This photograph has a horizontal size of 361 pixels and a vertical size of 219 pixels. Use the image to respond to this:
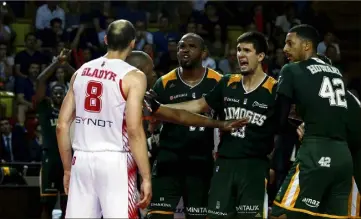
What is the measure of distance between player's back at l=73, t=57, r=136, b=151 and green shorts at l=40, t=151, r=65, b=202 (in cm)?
593

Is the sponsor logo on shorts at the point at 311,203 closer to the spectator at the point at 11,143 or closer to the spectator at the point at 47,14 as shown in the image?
the spectator at the point at 11,143

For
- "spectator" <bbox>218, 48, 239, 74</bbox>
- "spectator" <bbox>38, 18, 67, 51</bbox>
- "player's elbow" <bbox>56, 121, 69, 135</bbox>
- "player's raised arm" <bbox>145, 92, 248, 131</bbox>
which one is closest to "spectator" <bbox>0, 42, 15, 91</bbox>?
"spectator" <bbox>38, 18, 67, 51</bbox>

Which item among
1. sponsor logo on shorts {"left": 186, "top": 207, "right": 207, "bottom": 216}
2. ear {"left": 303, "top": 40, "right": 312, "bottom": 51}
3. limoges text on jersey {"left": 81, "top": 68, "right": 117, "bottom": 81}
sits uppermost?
ear {"left": 303, "top": 40, "right": 312, "bottom": 51}

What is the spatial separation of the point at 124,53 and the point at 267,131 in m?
2.01

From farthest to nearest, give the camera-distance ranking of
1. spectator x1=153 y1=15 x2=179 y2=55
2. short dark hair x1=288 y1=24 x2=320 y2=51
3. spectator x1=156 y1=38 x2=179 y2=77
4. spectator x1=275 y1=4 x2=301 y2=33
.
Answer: spectator x1=275 y1=4 x2=301 y2=33
spectator x1=153 y1=15 x2=179 y2=55
spectator x1=156 y1=38 x2=179 y2=77
short dark hair x1=288 y1=24 x2=320 y2=51

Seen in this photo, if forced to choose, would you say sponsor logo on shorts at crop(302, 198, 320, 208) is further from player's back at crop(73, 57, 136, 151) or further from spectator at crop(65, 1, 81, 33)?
spectator at crop(65, 1, 81, 33)

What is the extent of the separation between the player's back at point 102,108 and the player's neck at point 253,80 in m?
1.89

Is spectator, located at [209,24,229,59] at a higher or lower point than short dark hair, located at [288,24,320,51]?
lower

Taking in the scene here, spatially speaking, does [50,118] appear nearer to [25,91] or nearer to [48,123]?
[48,123]

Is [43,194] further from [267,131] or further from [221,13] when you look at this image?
[221,13]

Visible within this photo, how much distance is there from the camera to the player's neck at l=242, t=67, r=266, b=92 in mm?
8070

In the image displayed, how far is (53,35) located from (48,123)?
4927mm

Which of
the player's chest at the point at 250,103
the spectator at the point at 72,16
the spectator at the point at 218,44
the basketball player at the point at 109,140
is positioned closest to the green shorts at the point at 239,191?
the player's chest at the point at 250,103

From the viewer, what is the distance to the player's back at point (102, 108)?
21.2ft
